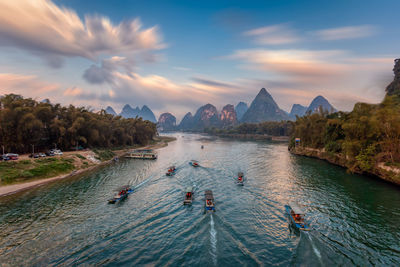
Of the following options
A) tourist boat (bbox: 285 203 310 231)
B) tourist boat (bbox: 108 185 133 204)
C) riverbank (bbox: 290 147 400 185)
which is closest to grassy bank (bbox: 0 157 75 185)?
tourist boat (bbox: 108 185 133 204)

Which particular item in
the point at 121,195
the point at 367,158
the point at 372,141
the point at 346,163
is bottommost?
the point at 121,195

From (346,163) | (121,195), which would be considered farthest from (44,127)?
(346,163)

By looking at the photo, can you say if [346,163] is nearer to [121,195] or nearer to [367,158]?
[367,158]

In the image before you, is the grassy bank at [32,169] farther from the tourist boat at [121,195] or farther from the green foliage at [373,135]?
the green foliage at [373,135]

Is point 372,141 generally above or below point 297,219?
above

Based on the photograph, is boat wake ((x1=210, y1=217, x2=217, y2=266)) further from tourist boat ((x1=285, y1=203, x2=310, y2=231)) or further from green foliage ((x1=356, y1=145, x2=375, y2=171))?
green foliage ((x1=356, y1=145, x2=375, y2=171))

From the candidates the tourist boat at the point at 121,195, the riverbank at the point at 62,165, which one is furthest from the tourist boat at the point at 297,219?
the riverbank at the point at 62,165
